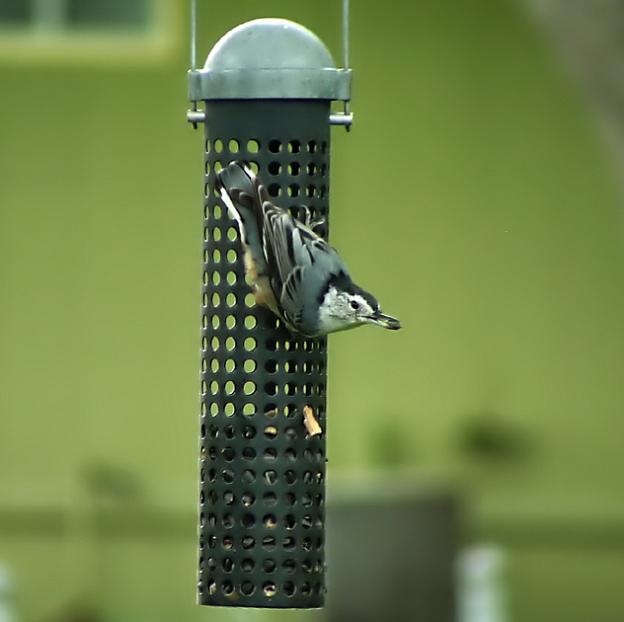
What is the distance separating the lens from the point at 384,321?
428cm

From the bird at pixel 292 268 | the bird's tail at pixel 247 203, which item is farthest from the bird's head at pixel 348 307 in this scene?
the bird's tail at pixel 247 203

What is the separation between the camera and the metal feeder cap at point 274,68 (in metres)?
4.52

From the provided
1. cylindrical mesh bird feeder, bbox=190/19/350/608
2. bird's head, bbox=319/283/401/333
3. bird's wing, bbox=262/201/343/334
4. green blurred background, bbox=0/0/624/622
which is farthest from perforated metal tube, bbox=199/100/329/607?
green blurred background, bbox=0/0/624/622

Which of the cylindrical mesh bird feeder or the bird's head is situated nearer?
the bird's head

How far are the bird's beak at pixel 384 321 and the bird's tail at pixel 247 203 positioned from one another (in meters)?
0.34

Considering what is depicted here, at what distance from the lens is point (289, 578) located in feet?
14.9

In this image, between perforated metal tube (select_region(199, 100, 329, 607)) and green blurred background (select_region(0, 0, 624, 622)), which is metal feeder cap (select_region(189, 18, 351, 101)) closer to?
perforated metal tube (select_region(199, 100, 329, 607))

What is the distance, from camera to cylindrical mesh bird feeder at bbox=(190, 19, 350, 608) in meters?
4.54

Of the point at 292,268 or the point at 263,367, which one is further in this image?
the point at 263,367

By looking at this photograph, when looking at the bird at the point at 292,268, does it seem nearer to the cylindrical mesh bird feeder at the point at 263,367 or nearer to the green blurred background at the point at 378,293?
the cylindrical mesh bird feeder at the point at 263,367

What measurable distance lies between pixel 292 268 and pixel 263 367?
348mm

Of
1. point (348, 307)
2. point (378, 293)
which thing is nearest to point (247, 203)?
point (348, 307)

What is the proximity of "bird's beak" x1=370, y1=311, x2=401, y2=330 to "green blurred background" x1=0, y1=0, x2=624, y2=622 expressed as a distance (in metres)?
6.13

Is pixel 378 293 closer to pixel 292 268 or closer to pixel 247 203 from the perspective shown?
pixel 247 203
